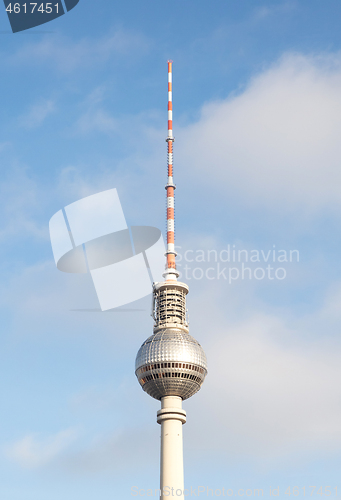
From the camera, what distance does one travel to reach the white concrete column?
497 ft

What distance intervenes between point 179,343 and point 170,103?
72706 mm

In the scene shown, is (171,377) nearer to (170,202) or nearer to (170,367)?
(170,367)

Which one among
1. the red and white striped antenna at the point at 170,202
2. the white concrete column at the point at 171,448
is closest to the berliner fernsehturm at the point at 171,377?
the white concrete column at the point at 171,448

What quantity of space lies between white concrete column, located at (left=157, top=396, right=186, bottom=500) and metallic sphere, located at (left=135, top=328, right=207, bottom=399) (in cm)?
347

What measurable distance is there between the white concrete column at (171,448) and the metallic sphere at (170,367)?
3470mm

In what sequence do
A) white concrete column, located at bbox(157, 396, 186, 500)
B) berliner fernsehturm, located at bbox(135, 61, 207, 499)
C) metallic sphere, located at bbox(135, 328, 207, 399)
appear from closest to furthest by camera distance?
white concrete column, located at bbox(157, 396, 186, 500) → berliner fernsehturm, located at bbox(135, 61, 207, 499) → metallic sphere, located at bbox(135, 328, 207, 399)

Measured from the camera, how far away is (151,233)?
17788cm

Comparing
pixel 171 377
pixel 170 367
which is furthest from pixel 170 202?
pixel 171 377

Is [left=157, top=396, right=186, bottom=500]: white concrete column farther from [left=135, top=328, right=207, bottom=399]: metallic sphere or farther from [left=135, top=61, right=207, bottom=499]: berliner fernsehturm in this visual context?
[left=135, top=328, right=207, bottom=399]: metallic sphere

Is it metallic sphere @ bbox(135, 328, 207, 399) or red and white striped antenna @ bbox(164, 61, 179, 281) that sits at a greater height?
red and white striped antenna @ bbox(164, 61, 179, 281)

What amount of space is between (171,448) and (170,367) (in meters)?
18.4

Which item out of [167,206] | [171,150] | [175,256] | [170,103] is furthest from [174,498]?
[170,103]

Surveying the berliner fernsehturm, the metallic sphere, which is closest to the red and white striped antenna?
the berliner fernsehturm

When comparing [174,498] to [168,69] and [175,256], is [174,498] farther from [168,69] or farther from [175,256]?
Result: [168,69]
